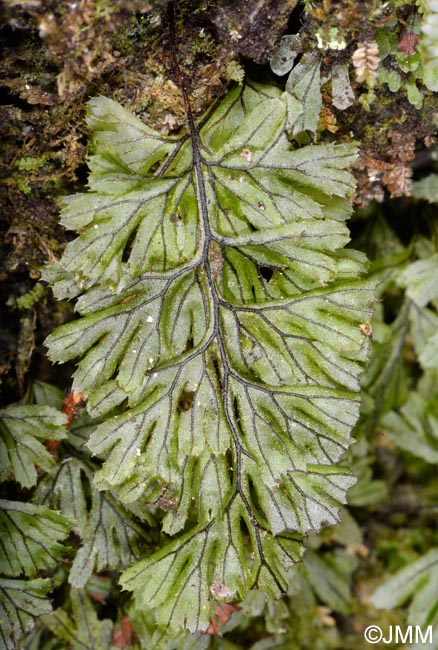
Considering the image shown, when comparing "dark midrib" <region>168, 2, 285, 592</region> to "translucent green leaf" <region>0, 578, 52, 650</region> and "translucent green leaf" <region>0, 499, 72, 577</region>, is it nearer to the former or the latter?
"translucent green leaf" <region>0, 499, 72, 577</region>

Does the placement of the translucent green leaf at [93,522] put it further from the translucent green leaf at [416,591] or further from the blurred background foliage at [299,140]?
the translucent green leaf at [416,591]

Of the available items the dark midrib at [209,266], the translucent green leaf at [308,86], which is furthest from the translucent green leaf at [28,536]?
the translucent green leaf at [308,86]

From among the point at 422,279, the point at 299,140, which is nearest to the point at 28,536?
the point at 299,140

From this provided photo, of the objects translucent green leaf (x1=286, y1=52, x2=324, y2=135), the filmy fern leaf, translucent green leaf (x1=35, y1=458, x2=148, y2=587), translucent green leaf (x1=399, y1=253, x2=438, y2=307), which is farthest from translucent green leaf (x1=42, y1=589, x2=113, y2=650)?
translucent green leaf (x1=286, y1=52, x2=324, y2=135)

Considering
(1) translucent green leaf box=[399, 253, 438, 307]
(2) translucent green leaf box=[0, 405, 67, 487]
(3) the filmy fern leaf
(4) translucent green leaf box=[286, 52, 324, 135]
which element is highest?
(4) translucent green leaf box=[286, 52, 324, 135]

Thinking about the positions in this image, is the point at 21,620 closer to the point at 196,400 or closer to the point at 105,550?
the point at 105,550

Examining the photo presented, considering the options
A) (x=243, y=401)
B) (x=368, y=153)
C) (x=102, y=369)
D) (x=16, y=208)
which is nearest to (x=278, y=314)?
(x=243, y=401)
